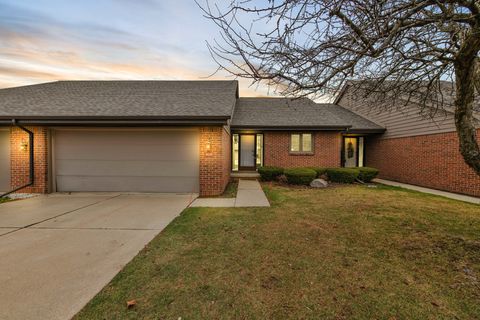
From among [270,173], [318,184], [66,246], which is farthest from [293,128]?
[66,246]

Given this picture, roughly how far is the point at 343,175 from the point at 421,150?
144 inches

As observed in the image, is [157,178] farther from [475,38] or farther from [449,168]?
[449,168]

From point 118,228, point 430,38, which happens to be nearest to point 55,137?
point 118,228

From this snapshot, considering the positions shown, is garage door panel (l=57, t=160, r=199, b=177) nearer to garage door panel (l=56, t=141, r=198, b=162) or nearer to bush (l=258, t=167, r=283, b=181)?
garage door panel (l=56, t=141, r=198, b=162)

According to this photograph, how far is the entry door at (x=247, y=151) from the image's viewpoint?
478 inches

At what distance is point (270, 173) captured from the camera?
10.1 metres

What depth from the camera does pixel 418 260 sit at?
3.04 m

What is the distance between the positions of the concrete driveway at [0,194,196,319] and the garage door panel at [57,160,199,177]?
4.38 feet

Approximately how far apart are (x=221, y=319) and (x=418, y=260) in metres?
3.11

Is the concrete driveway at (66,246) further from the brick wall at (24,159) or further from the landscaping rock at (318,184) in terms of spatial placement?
the landscaping rock at (318,184)

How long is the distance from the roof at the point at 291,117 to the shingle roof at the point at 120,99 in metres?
1.99

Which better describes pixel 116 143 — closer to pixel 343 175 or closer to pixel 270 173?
pixel 270 173

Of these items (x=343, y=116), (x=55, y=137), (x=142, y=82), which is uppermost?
(x=142, y=82)

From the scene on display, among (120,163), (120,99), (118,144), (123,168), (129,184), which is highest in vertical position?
(120,99)
